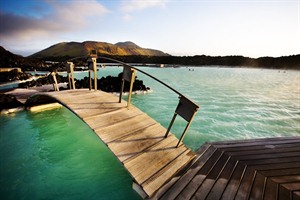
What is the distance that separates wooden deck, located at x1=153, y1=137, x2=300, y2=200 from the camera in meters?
4.09

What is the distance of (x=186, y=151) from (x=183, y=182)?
4.50 ft

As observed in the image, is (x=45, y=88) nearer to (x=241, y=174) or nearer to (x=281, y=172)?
(x=241, y=174)

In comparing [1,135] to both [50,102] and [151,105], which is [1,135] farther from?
[151,105]

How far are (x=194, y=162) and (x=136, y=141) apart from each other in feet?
6.40

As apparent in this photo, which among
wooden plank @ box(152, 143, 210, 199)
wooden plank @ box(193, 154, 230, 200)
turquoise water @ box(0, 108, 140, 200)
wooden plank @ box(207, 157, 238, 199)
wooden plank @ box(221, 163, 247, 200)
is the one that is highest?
wooden plank @ box(221, 163, 247, 200)

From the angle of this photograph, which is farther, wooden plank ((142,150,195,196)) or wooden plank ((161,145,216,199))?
wooden plank ((142,150,195,196))

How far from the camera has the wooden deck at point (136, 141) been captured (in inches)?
180

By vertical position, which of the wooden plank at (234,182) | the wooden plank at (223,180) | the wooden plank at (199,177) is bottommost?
the wooden plank at (199,177)

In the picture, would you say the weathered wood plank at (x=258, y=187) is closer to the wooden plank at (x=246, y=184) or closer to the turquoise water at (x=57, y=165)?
the wooden plank at (x=246, y=184)

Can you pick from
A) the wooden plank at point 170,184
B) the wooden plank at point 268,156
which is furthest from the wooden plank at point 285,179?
the wooden plank at point 170,184

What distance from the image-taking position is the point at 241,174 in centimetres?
478

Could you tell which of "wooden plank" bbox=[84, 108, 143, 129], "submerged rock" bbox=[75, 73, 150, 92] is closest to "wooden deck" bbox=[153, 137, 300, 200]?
"wooden plank" bbox=[84, 108, 143, 129]

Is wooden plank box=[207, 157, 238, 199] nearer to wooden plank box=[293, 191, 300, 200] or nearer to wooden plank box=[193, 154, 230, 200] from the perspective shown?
wooden plank box=[193, 154, 230, 200]

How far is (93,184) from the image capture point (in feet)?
21.2
